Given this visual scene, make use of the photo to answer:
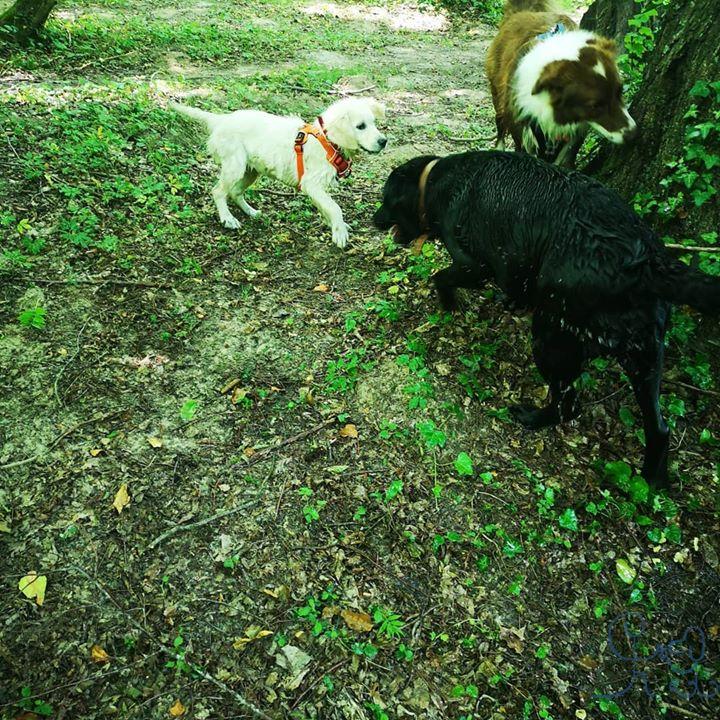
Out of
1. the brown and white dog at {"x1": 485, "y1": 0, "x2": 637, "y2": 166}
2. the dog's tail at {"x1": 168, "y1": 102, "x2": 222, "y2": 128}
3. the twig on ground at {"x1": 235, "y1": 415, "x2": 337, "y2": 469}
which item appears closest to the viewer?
the twig on ground at {"x1": 235, "y1": 415, "x2": 337, "y2": 469}

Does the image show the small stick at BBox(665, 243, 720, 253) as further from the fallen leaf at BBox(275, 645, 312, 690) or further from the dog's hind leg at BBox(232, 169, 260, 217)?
the dog's hind leg at BBox(232, 169, 260, 217)

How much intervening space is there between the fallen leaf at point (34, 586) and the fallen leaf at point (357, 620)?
155 centimetres

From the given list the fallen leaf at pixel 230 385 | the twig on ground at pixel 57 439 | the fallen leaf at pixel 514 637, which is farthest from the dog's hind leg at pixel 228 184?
the fallen leaf at pixel 514 637

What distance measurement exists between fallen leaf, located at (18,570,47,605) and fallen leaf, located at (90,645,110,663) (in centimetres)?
39

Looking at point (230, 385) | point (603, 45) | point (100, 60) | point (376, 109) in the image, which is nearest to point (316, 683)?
point (230, 385)

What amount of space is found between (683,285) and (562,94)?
2254mm

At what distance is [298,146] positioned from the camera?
4.67 meters

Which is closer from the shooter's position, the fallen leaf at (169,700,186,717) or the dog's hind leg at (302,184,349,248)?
the fallen leaf at (169,700,186,717)

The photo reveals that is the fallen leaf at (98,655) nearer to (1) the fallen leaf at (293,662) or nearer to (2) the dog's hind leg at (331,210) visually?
(1) the fallen leaf at (293,662)

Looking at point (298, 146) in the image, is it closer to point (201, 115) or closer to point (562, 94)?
point (201, 115)

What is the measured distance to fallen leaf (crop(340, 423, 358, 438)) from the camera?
335 centimetres

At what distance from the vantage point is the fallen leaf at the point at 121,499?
293cm

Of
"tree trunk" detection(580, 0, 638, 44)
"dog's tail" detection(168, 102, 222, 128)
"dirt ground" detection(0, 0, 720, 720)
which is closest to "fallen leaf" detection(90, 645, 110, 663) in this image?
"dirt ground" detection(0, 0, 720, 720)

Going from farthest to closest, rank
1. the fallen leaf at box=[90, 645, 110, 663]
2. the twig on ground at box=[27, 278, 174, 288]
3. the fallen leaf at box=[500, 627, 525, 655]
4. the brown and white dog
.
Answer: the twig on ground at box=[27, 278, 174, 288] < the brown and white dog < the fallen leaf at box=[500, 627, 525, 655] < the fallen leaf at box=[90, 645, 110, 663]
